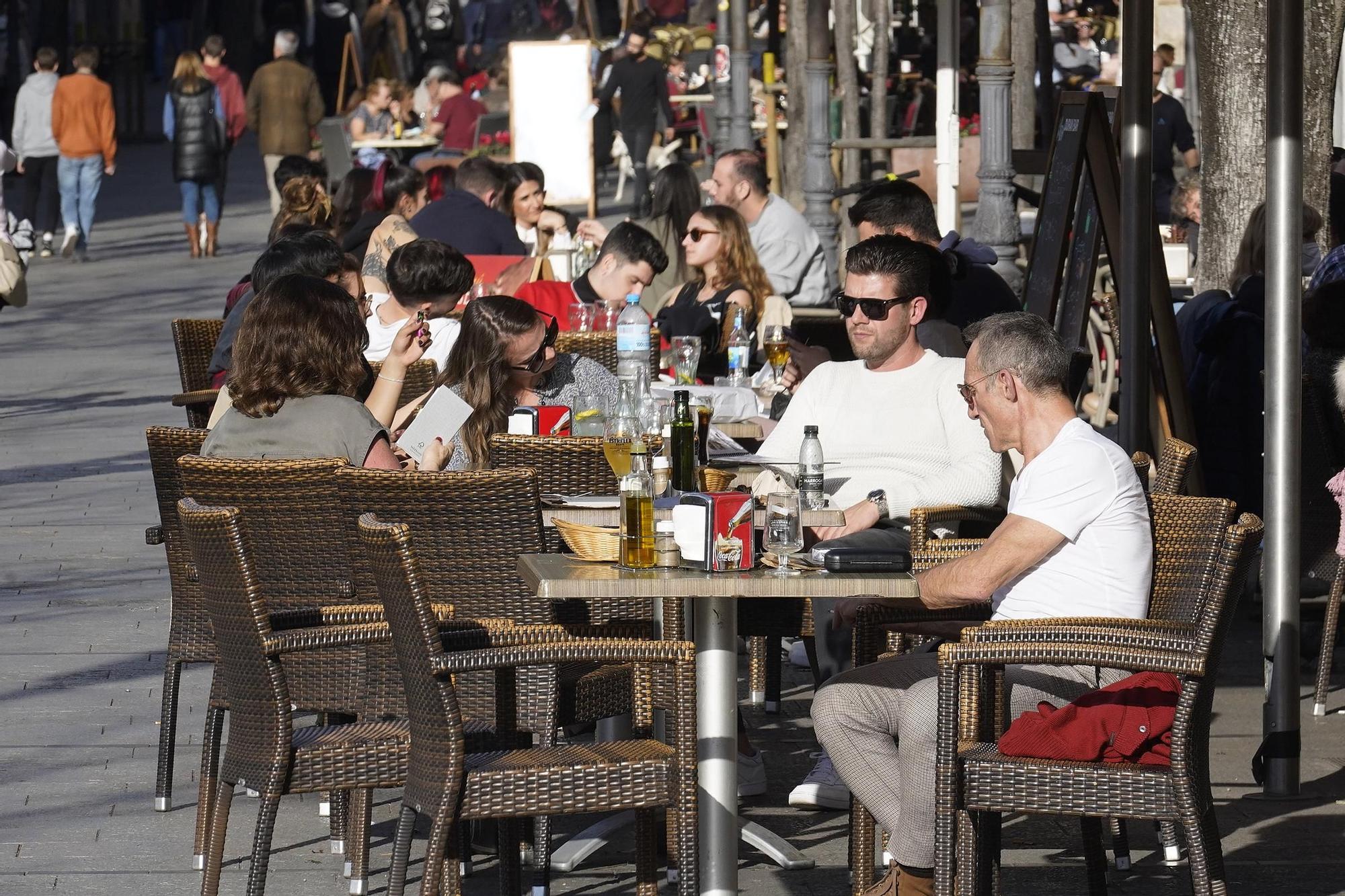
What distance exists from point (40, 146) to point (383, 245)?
11.8 meters

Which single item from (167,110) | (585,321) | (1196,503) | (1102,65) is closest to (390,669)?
(1196,503)

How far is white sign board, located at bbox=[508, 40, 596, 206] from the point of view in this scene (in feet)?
76.5

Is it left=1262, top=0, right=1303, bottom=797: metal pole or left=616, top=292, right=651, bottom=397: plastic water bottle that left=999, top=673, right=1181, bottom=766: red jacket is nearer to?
left=1262, top=0, right=1303, bottom=797: metal pole

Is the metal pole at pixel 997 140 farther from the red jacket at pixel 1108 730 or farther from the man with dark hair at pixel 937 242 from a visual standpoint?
the red jacket at pixel 1108 730

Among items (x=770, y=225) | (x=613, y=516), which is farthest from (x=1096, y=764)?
(x=770, y=225)

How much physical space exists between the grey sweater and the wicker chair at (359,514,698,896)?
58.1ft

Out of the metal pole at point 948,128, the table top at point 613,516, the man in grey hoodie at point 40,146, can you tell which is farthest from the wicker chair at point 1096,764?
the man in grey hoodie at point 40,146

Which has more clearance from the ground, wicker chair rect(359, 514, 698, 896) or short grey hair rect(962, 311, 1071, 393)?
short grey hair rect(962, 311, 1071, 393)

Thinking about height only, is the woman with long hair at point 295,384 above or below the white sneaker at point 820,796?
above

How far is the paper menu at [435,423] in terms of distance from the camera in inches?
237

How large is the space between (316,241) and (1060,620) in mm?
3731

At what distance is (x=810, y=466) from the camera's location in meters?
5.71

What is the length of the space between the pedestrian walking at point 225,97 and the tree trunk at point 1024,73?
28.0ft

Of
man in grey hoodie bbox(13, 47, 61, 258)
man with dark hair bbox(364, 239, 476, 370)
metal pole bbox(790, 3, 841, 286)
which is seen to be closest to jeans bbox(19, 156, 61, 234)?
man in grey hoodie bbox(13, 47, 61, 258)
